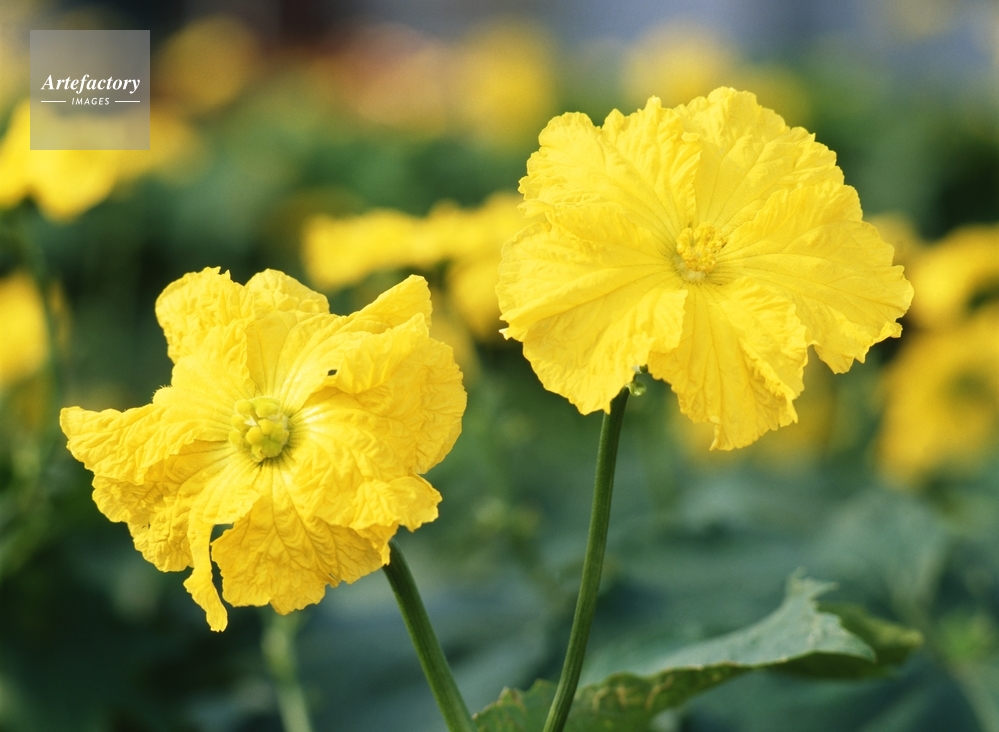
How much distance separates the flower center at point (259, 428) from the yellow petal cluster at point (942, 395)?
50.9 inches

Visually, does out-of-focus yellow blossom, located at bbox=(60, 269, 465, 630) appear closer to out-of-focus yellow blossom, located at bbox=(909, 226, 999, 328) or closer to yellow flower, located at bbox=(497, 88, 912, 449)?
yellow flower, located at bbox=(497, 88, 912, 449)

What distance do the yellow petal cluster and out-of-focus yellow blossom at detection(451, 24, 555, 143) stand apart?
1.42 meters

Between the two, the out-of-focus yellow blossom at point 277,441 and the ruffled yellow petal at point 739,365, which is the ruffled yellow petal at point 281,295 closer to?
the out-of-focus yellow blossom at point 277,441

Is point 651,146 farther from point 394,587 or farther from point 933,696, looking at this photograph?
point 933,696

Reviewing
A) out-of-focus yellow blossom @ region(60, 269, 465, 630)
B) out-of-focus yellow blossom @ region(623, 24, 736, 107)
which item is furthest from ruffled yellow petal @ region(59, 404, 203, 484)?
out-of-focus yellow blossom @ region(623, 24, 736, 107)

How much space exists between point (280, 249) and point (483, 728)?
2063 millimetres

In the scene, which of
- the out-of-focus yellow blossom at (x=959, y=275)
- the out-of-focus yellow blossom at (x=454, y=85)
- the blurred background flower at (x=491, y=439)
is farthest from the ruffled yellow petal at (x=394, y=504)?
the out-of-focus yellow blossom at (x=454, y=85)

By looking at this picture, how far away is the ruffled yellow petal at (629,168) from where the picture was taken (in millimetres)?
709

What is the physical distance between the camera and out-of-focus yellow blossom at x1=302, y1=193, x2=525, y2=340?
123 cm

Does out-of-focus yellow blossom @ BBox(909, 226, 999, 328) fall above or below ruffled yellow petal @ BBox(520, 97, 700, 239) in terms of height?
above

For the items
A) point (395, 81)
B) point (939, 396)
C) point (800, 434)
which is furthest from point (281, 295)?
point (395, 81)

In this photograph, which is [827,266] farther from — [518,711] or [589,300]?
[518,711]

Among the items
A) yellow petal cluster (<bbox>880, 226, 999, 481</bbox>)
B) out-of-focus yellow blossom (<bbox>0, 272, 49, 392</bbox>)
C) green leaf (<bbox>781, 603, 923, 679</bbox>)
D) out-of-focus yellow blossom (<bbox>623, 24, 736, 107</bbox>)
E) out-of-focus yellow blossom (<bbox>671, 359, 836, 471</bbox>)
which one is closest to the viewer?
green leaf (<bbox>781, 603, 923, 679</bbox>)

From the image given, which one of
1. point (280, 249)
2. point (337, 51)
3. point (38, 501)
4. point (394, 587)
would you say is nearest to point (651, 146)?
point (394, 587)
